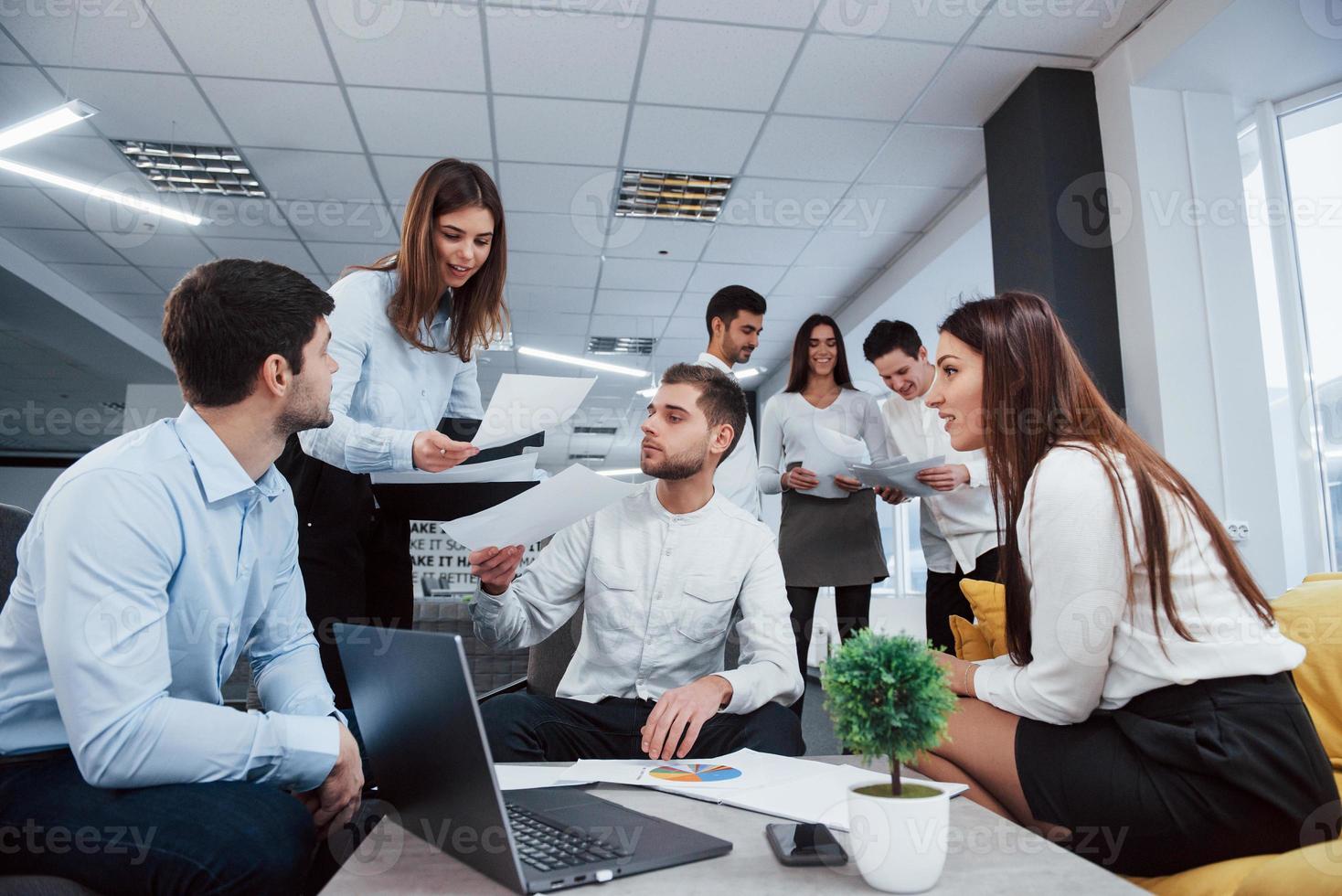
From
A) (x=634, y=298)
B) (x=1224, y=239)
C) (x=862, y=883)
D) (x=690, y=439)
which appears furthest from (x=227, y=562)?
(x=634, y=298)

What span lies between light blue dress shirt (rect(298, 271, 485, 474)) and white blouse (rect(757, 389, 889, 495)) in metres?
1.46

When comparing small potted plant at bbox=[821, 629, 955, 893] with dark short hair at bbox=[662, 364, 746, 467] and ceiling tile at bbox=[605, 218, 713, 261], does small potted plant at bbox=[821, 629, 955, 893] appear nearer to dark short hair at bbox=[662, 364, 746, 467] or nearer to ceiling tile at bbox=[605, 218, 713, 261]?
dark short hair at bbox=[662, 364, 746, 467]

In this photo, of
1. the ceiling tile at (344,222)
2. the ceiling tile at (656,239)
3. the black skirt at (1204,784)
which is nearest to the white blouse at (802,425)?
the black skirt at (1204,784)

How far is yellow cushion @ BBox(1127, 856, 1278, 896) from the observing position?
1.03 m

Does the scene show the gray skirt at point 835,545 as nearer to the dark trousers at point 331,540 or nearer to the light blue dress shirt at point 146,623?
the dark trousers at point 331,540

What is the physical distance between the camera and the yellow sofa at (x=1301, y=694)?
3.31 ft

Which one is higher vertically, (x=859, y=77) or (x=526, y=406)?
(x=859, y=77)

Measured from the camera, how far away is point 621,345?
7223 millimetres

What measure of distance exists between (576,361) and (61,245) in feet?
12.3

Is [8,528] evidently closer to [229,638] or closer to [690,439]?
[229,638]

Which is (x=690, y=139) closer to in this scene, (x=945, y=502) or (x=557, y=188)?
(x=557, y=188)

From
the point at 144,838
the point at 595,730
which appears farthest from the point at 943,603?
the point at 144,838

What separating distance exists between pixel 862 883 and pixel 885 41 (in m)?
3.20

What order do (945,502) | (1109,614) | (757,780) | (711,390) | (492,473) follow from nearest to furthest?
(757,780) → (1109,614) → (492,473) → (711,390) → (945,502)
